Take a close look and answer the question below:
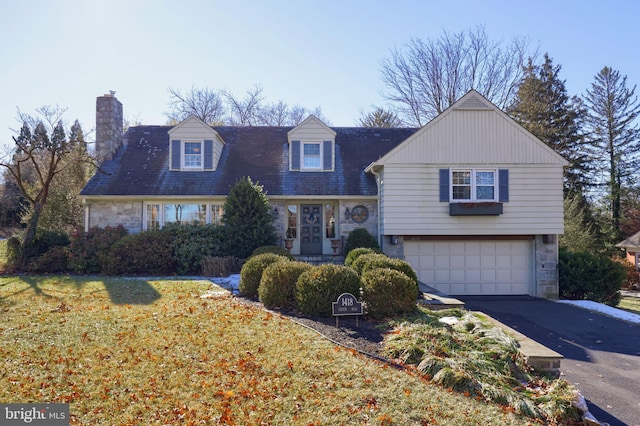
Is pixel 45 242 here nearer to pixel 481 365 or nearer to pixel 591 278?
pixel 481 365

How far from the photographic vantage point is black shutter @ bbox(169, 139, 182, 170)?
16406 millimetres

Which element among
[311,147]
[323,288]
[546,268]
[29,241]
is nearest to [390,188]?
[311,147]

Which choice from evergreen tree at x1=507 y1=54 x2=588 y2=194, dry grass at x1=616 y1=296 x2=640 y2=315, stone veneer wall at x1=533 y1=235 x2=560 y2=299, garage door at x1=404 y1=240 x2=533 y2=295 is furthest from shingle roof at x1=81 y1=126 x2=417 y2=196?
evergreen tree at x1=507 y1=54 x2=588 y2=194

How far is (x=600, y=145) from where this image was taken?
30.4 meters

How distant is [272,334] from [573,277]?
12.1m

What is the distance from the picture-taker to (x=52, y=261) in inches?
545

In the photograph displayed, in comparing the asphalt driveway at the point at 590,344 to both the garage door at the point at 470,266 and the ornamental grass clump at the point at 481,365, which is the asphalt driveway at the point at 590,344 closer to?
the garage door at the point at 470,266

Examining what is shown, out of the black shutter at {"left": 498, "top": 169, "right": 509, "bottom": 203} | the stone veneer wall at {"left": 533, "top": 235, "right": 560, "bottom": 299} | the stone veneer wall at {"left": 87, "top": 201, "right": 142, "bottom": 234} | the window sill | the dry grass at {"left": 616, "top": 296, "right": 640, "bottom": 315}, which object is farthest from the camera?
the stone veneer wall at {"left": 87, "top": 201, "right": 142, "bottom": 234}

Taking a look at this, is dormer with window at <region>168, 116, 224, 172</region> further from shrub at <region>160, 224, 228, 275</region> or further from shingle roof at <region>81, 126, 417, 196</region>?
shrub at <region>160, 224, 228, 275</region>

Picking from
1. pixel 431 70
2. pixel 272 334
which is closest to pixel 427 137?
pixel 272 334

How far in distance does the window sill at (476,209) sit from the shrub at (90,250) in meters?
11.2

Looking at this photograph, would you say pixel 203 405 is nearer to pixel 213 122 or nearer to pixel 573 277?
pixel 573 277

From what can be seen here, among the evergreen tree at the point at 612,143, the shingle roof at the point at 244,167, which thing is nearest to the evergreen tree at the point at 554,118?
the evergreen tree at the point at 612,143

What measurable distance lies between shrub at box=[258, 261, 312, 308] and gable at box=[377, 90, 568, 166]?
684 centimetres
